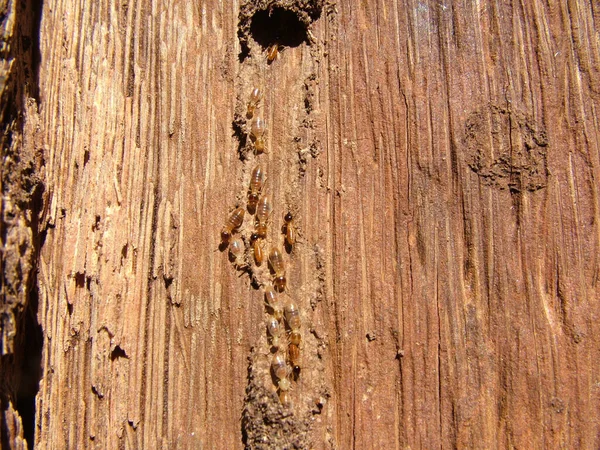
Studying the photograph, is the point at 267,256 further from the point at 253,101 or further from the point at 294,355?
the point at 253,101

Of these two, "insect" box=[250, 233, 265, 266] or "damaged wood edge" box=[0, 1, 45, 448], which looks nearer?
"damaged wood edge" box=[0, 1, 45, 448]

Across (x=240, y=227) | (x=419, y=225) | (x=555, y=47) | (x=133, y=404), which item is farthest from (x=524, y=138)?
(x=133, y=404)

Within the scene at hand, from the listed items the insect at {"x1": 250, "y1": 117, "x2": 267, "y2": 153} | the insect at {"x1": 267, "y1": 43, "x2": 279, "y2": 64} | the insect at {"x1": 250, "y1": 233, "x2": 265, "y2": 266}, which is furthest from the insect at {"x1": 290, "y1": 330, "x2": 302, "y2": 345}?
the insect at {"x1": 267, "y1": 43, "x2": 279, "y2": 64}

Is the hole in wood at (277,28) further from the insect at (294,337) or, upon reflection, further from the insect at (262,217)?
the insect at (294,337)

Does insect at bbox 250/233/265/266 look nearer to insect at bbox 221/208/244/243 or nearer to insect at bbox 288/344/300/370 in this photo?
insect at bbox 221/208/244/243

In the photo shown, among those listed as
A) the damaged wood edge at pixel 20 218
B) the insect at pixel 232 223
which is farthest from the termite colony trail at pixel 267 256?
the damaged wood edge at pixel 20 218
